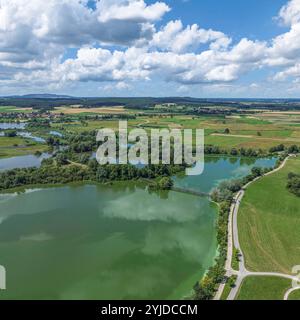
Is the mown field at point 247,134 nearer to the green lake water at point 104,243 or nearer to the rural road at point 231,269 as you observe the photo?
the green lake water at point 104,243

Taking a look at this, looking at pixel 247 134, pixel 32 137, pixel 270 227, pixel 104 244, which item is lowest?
pixel 104 244

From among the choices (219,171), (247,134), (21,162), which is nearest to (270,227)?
(219,171)

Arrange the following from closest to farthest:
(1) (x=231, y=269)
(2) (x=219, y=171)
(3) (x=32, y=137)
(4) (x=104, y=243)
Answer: (1) (x=231, y=269) → (4) (x=104, y=243) → (2) (x=219, y=171) → (3) (x=32, y=137)

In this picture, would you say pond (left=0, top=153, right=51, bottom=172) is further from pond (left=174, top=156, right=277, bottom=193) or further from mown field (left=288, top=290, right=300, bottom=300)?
mown field (left=288, top=290, right=300, bottom=300)

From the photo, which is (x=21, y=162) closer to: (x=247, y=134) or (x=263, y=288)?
(x=263, y=288)

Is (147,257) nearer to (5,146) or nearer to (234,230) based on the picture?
(234,230)
